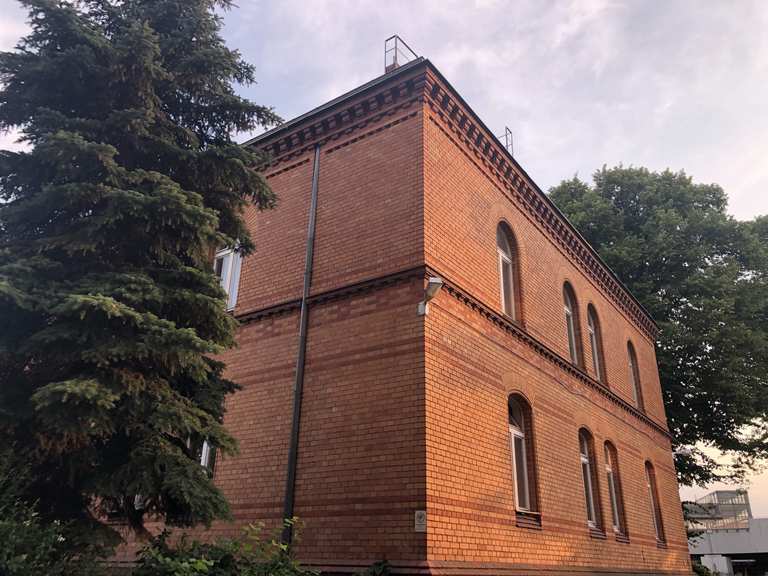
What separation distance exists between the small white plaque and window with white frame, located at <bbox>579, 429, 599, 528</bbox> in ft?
20.4

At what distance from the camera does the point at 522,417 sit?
11430mm

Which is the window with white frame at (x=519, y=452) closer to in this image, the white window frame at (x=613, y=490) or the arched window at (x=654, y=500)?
the white window frame at (x=613, y=490)

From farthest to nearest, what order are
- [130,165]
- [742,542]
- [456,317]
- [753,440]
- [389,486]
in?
[742,542] < [753,440] < [456,317] < [389,486] < [130,165]

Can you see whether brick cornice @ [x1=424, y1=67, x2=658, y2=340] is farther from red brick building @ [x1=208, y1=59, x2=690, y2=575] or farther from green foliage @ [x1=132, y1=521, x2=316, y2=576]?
green foliage @ [x1=132, y1=521, x2=316, y2=576]

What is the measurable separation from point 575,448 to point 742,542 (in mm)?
37062

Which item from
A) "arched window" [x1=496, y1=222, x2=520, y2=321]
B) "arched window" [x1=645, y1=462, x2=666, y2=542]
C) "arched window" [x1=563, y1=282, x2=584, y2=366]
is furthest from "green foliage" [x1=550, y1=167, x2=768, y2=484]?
"arched window" [x1=496, y1=222, x2=520, y2=321]

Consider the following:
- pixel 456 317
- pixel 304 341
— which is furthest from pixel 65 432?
pixel 456 317

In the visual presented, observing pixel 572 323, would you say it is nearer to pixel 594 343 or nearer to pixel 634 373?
pixel 594 343

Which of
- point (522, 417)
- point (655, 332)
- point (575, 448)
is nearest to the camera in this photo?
point (522, 417)

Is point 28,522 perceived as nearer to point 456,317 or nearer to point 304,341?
point 304,341

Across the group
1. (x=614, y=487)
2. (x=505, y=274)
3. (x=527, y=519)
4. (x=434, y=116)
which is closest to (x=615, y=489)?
(x=614, y=487)

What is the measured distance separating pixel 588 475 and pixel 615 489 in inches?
73.4

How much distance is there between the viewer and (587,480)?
13.5 metres

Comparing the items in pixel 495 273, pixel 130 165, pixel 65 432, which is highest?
pixel 495 273
